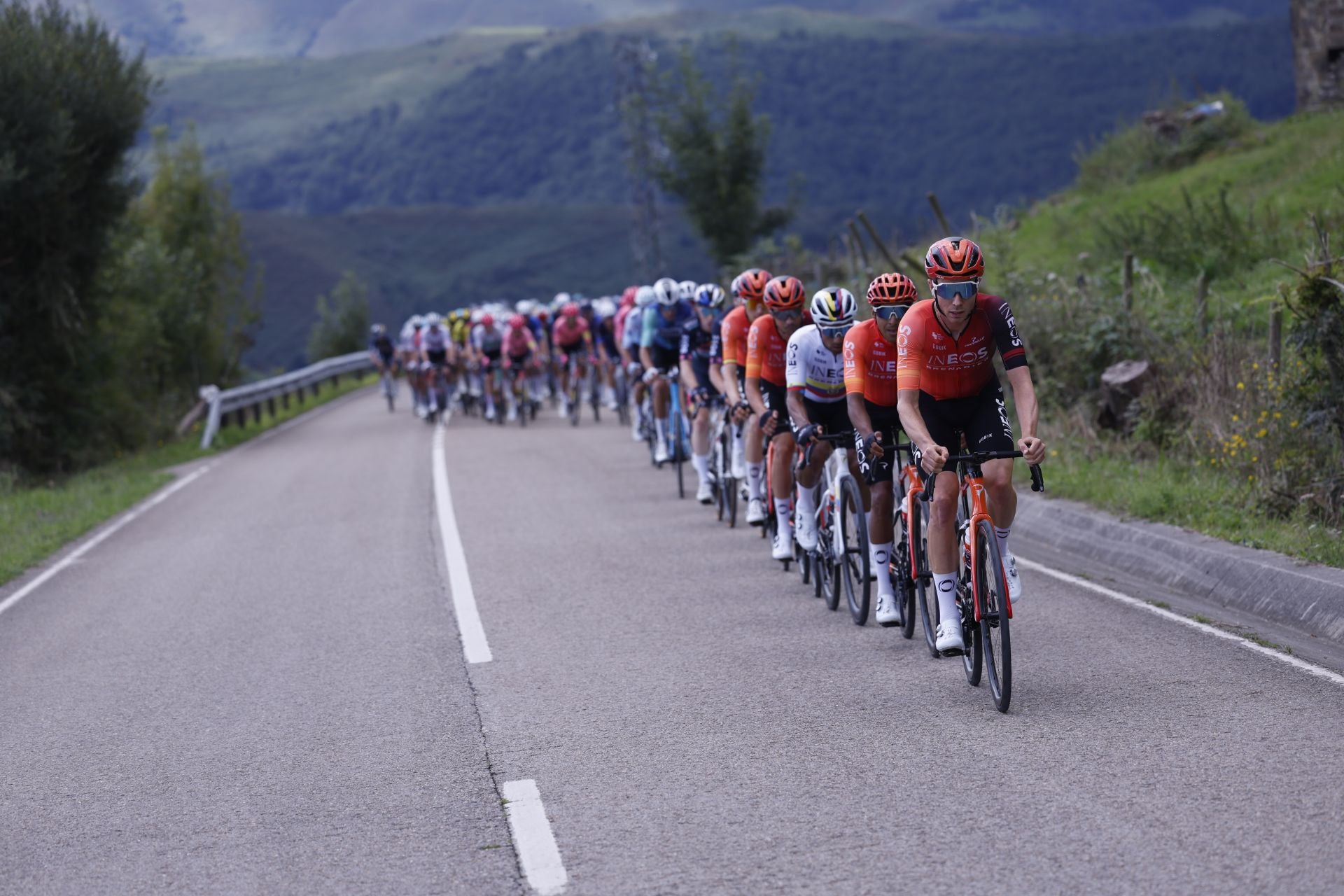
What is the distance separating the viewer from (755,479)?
12164mm

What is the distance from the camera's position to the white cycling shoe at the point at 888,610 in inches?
336

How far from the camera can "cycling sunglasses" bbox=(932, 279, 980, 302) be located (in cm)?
712

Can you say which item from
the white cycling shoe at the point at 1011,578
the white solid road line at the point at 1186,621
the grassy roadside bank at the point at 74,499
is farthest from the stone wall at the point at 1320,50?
the white cycling shoe at the point at 1011,578

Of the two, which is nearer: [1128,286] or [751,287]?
[751,287]

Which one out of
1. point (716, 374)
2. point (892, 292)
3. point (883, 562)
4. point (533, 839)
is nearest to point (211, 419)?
point (716, 374)

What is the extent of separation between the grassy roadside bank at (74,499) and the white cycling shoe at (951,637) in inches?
342

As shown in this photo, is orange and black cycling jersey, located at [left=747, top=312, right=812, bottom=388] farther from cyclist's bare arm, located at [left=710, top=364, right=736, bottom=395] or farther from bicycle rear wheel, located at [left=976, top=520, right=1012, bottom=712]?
bicycle rear wheel, located at [left=976, top=520, right=1012, bottom=712]

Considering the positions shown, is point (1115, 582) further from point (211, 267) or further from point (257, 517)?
point (211, 267)

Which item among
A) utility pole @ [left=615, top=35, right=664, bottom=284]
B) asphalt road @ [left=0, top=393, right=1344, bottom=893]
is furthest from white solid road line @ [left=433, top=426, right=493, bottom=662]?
utility pole @ [left=615, top=35, right=664, bottom=284]

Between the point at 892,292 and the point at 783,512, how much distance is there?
107 inches

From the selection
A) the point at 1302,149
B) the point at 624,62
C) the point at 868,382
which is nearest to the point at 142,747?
the point at 868,382

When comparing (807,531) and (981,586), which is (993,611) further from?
(807,531)

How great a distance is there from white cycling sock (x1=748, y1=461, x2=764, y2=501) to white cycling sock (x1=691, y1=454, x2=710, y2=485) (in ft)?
7.53

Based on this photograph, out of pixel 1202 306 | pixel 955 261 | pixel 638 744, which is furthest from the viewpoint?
pixel 1202 306
